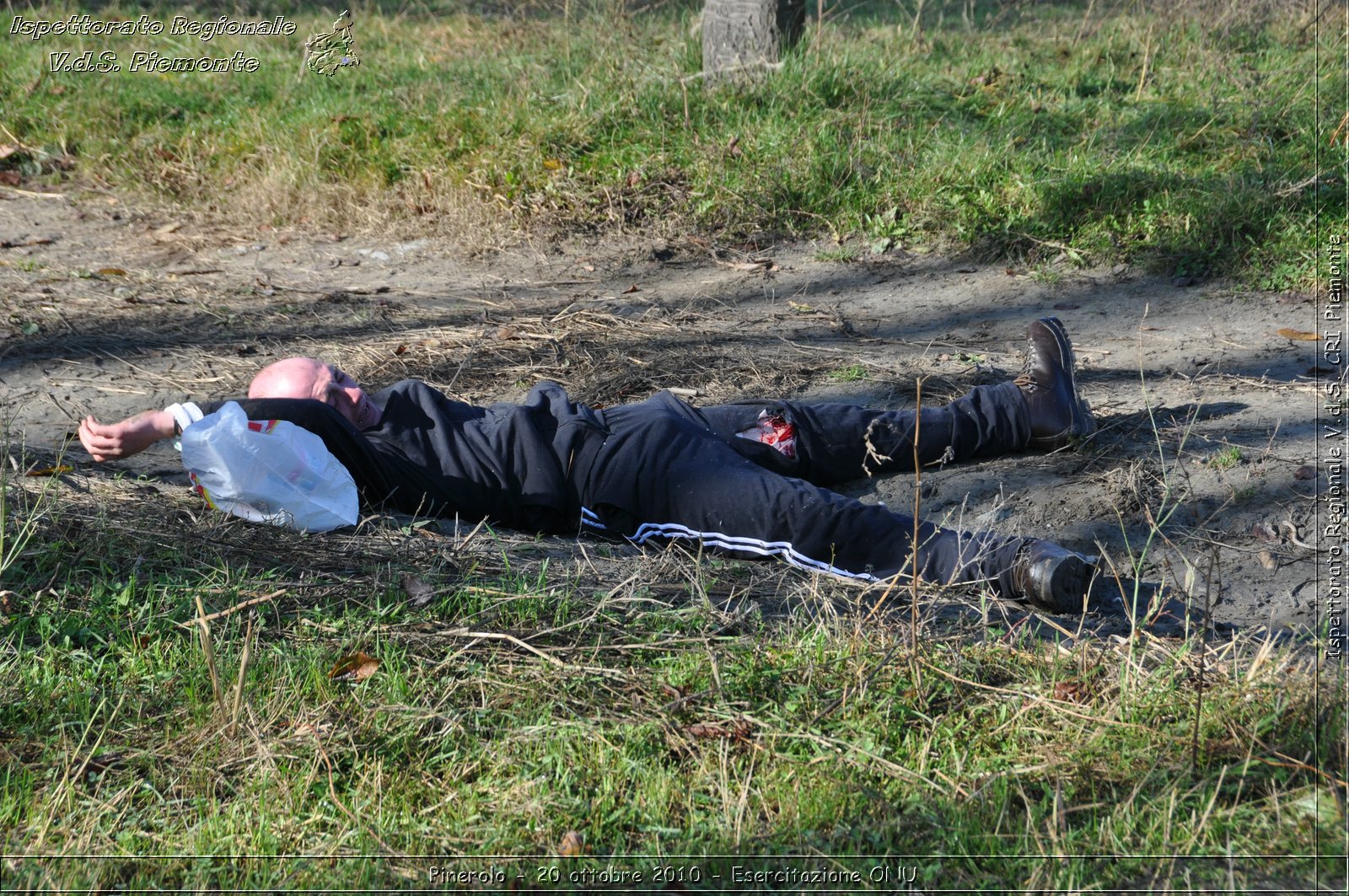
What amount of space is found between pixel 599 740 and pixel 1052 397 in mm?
2236

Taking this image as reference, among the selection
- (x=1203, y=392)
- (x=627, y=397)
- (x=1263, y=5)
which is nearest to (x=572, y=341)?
(x=627, y=397)

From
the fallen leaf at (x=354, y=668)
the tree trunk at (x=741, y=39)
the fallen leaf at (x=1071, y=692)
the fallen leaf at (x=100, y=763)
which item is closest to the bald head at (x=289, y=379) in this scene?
the fallen leaf at (x=354, y=668)

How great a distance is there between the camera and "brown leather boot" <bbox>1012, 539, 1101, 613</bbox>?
9.86 ft

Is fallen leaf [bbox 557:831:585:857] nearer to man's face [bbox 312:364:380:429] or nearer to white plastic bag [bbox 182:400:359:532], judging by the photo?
white plastic bag [bbox 182:400:359:532]

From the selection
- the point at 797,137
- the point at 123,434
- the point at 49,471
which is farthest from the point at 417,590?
the point at 797,137

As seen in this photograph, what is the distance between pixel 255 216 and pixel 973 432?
4.69 metres

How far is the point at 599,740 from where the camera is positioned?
2428 mm

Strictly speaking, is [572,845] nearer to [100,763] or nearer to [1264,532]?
[100,763]

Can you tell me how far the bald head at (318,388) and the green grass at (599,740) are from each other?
0.64m

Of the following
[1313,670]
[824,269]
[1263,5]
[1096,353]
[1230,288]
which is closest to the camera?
[1313,670]

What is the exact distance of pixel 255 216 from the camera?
21.8 ft

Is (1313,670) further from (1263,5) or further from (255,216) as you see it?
(1263,5)

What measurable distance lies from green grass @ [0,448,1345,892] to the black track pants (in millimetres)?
331

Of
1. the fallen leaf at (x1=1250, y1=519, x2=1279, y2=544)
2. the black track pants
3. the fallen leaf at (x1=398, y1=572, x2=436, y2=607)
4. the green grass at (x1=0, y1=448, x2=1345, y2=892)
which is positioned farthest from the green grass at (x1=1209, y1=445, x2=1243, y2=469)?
the fallen leaf at (x1=398, y1=572, x2=436, y2=607)
